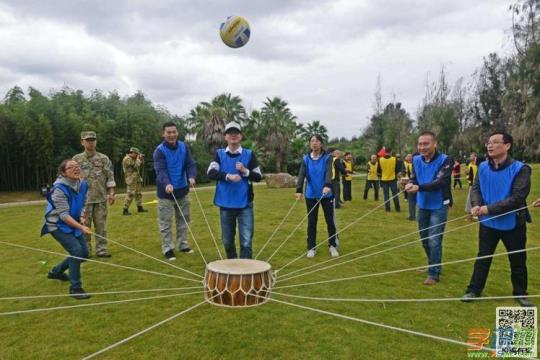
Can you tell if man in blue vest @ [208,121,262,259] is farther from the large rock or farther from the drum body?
the large rock

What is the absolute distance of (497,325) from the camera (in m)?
3.50

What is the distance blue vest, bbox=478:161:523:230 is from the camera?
149 inches

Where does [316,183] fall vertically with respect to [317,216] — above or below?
above

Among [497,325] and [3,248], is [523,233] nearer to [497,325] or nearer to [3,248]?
[497,325]

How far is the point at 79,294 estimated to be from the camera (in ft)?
13.9

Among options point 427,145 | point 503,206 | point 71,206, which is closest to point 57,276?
point 71,206

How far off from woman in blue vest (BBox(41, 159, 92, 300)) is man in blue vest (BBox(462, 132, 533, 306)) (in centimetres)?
383

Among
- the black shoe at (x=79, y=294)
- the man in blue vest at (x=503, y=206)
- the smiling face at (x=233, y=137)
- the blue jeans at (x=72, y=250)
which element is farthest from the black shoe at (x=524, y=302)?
the blue jeans at (x=72, y=250)

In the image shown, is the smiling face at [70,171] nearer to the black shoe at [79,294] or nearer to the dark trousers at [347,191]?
the black shoe at [79,294]

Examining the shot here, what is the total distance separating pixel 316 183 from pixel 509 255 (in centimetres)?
252

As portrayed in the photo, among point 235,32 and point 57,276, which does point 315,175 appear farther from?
point 57,276

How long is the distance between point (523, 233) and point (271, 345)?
101 inches

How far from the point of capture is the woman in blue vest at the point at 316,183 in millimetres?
5633

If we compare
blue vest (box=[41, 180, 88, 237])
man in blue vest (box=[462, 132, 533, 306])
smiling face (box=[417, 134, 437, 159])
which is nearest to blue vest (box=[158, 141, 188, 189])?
blue vest (box=[41, 180, 88, 237])
